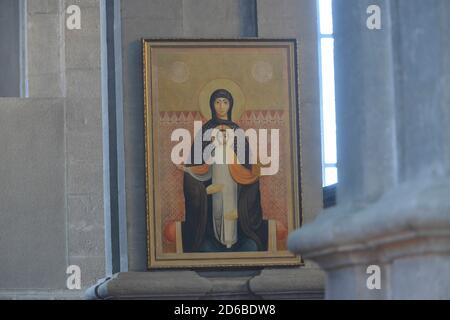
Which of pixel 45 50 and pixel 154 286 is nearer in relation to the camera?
pixel 154 286

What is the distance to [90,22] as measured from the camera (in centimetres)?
1747

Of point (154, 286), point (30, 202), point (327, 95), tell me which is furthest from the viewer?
point (327, 95)

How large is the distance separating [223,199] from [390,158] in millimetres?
6746

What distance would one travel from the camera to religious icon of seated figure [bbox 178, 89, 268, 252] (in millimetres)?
12141

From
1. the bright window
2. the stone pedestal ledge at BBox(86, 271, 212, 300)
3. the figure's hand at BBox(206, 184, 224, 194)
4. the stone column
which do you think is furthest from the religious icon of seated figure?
the bright window

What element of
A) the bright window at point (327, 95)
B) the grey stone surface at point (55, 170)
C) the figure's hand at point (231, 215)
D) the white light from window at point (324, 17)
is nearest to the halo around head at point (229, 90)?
the figure's hand at point (231, 215)

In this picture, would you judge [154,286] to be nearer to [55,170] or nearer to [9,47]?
[55,170]

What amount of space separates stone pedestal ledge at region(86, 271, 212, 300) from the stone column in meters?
5.83

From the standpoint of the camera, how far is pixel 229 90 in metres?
12.4

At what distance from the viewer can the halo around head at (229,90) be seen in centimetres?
1223

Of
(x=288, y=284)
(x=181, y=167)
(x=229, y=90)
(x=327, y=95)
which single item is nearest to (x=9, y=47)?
(x=327, y=95)

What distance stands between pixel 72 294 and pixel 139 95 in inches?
187

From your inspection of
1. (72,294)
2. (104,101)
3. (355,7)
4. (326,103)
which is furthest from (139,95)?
(326,103)

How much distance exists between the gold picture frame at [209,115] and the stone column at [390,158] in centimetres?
612
